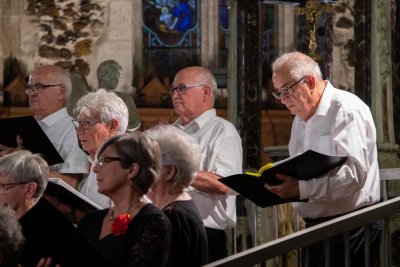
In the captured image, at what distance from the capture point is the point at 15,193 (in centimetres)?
657

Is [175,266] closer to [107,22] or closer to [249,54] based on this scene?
[249,54]

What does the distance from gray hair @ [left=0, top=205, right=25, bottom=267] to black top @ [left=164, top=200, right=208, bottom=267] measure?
828 mm

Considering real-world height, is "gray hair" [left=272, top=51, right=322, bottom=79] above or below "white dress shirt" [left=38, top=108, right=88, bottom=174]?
above

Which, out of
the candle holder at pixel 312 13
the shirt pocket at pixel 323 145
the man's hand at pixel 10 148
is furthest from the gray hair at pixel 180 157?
the candle holder at pixel 312 13

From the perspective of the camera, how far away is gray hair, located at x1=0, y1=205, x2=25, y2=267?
17.8ft

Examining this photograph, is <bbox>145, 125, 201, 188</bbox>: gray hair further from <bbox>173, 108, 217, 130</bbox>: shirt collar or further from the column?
the column

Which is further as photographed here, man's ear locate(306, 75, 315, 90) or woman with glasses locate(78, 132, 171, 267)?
man's ear locate(306, 75, 315, 90)

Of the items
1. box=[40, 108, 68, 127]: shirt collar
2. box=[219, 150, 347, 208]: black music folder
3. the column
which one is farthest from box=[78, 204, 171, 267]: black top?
the column

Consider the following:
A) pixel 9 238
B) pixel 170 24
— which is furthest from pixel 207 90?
pixel 170 24

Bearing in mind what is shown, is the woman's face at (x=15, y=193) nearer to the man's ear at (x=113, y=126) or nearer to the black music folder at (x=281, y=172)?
the black music folder at (x=281, y=172)

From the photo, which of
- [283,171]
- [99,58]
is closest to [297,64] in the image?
[283,171]

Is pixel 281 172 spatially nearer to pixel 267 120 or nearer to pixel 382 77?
pixel 382 77

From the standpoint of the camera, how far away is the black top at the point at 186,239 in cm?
609

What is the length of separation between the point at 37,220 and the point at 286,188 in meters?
1.33
